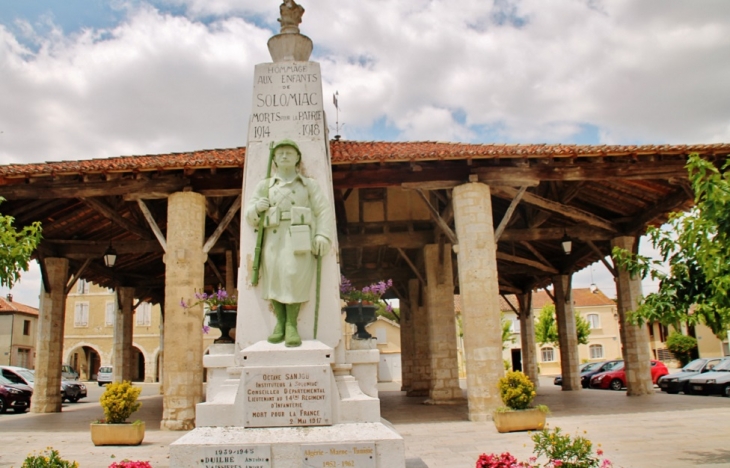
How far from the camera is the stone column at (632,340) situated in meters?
14.4

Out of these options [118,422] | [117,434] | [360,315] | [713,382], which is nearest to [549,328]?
[713,382]

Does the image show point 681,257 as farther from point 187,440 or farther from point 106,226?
point 106,226

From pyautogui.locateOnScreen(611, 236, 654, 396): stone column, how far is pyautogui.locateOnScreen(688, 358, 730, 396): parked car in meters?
2.46

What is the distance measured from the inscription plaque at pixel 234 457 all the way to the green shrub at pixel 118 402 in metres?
5.03

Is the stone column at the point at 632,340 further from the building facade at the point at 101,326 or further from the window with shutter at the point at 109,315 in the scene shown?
the window with shutter at the point at 109,315

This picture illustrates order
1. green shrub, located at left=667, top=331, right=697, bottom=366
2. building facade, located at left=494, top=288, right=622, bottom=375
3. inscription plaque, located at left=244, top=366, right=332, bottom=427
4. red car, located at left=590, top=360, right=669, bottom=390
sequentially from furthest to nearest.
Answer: building facade, located at left=494, top=288, right=622, bottom=375 < green shrub, located at left=667, top=331, right=697, bottom=366 < red car, located at left=590, top=360, right=669, bottom=390 < inscription plaque, located at left=244, top=366, right=332, bottom=427

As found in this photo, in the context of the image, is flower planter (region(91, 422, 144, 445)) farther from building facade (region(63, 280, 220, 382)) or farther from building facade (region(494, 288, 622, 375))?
building facade (region(494, 288, 622, 375))

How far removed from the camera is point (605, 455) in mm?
6812

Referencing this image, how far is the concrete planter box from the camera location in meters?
8.91

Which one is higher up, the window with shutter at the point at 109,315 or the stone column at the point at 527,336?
the window with shutter at the point at 109,315

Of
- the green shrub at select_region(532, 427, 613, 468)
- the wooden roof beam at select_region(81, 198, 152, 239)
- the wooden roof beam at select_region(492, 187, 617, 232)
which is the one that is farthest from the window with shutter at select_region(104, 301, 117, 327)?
the green shrub at select_region(532, 427, 613, 468)

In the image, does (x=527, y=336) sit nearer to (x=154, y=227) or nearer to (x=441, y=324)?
(x=441, y=324)

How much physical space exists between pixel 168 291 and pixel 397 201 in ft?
21.5

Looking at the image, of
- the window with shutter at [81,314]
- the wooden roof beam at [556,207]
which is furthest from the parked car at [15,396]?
the window with shutter at [81,314]
